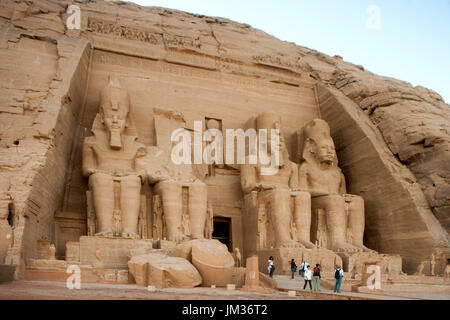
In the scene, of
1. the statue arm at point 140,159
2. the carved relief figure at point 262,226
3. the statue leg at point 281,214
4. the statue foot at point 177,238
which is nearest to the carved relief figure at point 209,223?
the statue foot at point 177,238

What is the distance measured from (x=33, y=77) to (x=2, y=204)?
3.21 metres

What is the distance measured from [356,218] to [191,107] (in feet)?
15.7

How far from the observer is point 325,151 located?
1025cm

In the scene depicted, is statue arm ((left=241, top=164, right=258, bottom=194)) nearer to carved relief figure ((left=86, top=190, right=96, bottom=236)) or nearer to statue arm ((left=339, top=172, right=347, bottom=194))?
statue arm ((left=339, top=172, right=347, bottom=194))

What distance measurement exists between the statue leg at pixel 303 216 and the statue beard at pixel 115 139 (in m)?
3.84

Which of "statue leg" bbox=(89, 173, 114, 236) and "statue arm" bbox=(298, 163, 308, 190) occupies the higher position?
"statue arm" bbox=(298, 163, 308, 190)

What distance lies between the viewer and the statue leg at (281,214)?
8.98 m

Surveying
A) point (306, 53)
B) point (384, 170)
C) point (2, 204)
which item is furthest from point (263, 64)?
point (2, 204)

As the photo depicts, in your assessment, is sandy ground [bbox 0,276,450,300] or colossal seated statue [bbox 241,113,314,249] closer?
sandy ground [bbox 0,276,450,300]

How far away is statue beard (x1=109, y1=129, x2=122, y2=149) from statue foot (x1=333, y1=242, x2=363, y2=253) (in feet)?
16.1

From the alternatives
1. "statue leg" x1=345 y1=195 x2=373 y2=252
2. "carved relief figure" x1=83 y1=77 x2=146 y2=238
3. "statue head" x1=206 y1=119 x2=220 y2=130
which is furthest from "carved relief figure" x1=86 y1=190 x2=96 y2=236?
"statue leg" x1=345 y1=195 x2=373 y2=252

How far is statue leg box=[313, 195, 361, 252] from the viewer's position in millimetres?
9477

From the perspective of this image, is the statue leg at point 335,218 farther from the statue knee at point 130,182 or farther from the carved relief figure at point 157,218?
the statue knee at point 130,182

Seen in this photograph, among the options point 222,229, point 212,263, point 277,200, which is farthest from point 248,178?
point 212,263
